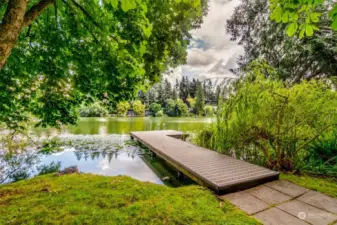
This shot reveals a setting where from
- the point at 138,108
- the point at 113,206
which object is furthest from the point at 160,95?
the point at 113,206

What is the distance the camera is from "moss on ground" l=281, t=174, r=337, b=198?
9.85 feet

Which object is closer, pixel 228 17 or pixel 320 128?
pixel 320 128

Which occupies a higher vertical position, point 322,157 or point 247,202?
point 322,157

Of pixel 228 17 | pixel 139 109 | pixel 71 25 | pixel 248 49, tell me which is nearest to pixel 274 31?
pixel 248 49

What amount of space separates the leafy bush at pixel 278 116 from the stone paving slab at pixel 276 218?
1998mm

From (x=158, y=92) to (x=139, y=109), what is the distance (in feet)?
29.0

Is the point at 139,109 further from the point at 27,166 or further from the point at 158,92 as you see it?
the point at 27,166

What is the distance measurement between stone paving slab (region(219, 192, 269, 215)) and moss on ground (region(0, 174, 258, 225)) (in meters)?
0.15

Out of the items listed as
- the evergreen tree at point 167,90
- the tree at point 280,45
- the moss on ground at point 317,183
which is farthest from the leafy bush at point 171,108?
the moss on ground at point 317,183

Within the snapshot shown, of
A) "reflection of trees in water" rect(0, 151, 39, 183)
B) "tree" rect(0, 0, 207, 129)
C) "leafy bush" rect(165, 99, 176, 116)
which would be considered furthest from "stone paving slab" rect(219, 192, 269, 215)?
"leafy bush" rect(165, 99, 176, 116)

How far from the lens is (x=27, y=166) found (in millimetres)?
5660

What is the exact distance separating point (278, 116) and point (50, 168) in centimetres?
691

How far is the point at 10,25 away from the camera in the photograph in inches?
49.9

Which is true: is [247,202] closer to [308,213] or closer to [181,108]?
[308,213]
